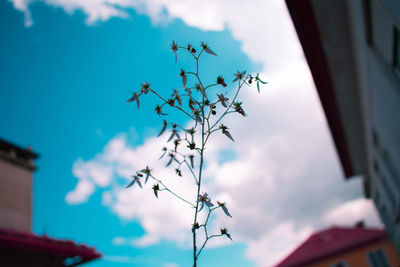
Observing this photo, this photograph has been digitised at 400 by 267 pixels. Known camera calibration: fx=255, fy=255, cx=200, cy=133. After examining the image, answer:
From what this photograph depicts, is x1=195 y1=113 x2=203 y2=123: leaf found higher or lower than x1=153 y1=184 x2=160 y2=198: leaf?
higher

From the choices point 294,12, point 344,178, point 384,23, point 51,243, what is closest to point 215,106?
point 294,12

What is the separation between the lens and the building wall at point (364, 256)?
555 inches

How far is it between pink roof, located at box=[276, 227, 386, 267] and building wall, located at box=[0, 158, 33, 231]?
15.3 metres

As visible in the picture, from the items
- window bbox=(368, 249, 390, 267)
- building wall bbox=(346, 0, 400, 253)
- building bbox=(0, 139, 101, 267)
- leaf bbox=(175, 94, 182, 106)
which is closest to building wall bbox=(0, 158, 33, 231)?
building bbox=(0, 139, 101, 267)

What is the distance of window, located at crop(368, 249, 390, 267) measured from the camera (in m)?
14.2

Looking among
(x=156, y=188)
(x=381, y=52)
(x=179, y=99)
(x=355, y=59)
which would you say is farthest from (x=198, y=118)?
(x=355, y=59)

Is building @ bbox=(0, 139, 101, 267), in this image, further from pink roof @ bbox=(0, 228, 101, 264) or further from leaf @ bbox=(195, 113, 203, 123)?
leaf @ bbox=(195, 113, 203, 123)

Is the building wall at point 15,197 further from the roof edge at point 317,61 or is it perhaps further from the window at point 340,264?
the window at point 340,264

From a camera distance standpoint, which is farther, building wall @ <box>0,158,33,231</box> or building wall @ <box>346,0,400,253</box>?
building wall @ <box>0,158,33,231</box>

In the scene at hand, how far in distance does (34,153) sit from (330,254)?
15.9m

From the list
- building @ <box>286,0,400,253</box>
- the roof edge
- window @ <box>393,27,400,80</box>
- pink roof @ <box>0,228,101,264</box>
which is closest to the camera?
window @ <box>393,27,400,80</box>

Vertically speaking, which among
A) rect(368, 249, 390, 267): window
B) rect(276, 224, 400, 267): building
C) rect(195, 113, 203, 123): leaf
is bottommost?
rect(368, 249, 390, 267): window

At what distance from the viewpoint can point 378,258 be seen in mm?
14312

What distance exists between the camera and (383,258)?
14281 millimetres
